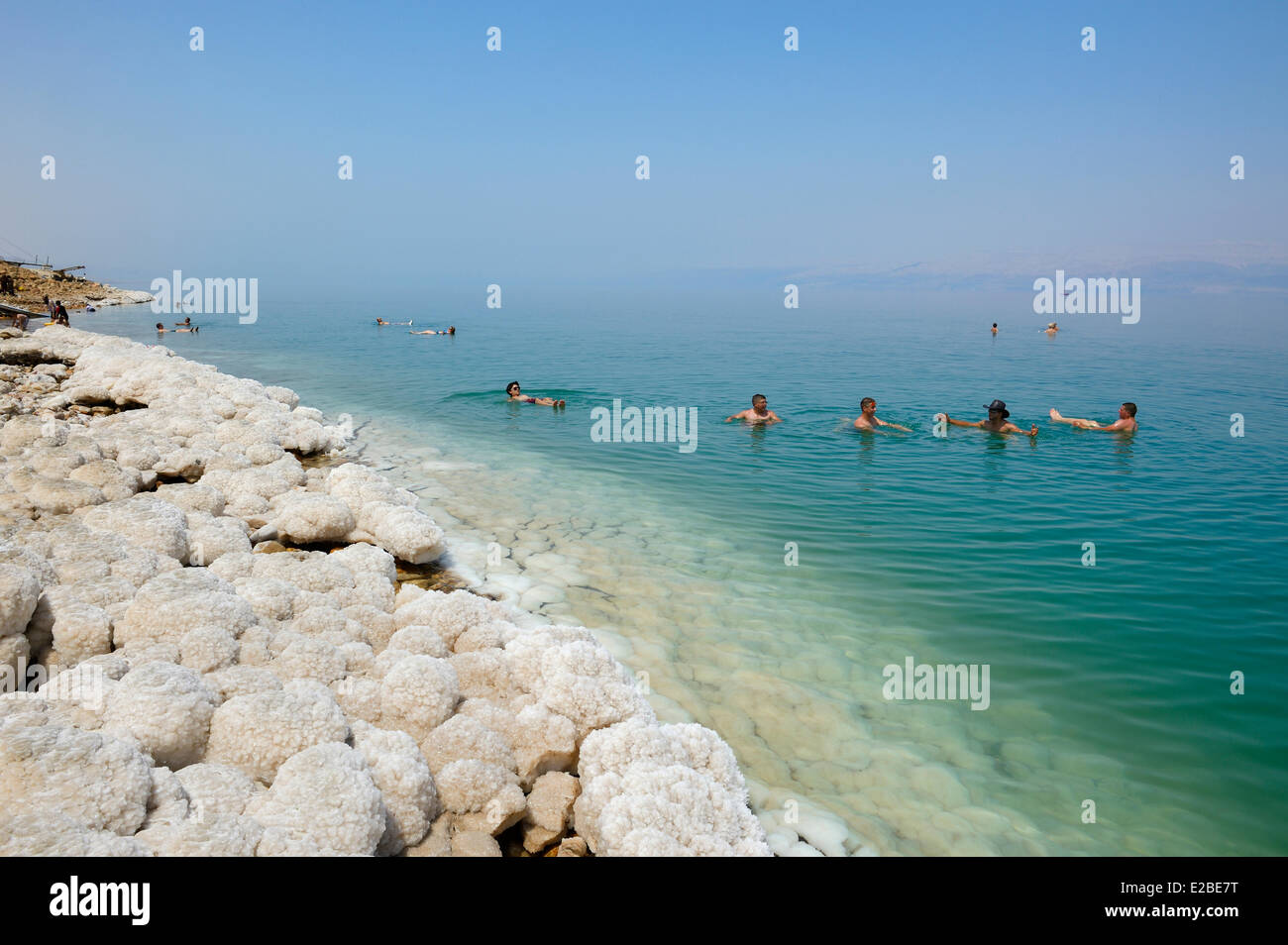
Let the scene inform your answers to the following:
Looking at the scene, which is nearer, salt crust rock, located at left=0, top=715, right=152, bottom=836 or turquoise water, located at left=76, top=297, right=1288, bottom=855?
salt crust rock, located at left=0, top=715, right=152, bottom=836

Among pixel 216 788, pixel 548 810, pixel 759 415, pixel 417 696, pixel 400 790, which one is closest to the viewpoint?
pixel 216 788

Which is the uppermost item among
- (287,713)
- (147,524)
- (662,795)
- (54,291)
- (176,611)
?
(54,291)

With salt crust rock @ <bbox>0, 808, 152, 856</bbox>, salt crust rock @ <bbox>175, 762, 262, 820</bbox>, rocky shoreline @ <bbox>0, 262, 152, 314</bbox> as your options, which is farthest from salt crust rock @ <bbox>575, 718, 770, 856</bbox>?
rocky shoreline @ <bbox>0, 262, 152, 314</bbox>

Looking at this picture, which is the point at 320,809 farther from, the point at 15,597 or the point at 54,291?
the point at 54,291

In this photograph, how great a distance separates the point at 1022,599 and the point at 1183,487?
7.81m

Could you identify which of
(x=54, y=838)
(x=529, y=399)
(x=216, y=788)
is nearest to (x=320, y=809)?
(x=216, y=788)

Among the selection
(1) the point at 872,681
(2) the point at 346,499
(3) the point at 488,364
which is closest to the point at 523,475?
(2) the point at 346,499

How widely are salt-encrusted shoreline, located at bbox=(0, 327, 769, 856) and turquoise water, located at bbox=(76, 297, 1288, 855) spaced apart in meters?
1.66

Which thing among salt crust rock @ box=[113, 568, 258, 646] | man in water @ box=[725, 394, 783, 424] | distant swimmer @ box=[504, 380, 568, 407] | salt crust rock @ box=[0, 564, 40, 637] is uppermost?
distant swimmer @ box=[504, 380, 568, 407]

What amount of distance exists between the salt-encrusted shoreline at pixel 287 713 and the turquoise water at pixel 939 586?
166 cm

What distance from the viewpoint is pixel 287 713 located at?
4391 mm

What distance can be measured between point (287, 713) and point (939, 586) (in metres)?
7.85

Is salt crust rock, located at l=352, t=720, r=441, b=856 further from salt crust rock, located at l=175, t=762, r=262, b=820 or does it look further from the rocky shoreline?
the rocky shoreline

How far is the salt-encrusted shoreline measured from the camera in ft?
11.8
